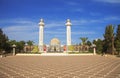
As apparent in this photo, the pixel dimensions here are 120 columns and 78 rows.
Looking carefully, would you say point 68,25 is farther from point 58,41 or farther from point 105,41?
point 105,41

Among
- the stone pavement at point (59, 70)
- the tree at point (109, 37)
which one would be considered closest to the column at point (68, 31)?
the tree at point (109, 37)

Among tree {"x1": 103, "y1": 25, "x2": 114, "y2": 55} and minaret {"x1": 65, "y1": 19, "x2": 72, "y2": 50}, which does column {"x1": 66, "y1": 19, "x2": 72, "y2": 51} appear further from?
tree {"x1": 103, "y1": 25, "x2": 114, "y2": 55}

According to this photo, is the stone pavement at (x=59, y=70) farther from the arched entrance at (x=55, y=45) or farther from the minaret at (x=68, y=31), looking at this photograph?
the arched entrance at (x=55, y=45)

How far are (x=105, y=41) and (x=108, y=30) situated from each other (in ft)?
14.8

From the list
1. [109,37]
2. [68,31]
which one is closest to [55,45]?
[68,31]

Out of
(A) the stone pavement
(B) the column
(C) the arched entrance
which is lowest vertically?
(A) the stone pavement

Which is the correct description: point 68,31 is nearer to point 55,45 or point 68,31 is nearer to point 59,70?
point 55,45

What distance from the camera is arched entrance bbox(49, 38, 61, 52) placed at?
66.7 m

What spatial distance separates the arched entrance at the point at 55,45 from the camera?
6666cm

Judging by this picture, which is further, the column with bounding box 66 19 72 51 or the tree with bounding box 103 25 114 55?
the column with bounding box 66 19 72 51

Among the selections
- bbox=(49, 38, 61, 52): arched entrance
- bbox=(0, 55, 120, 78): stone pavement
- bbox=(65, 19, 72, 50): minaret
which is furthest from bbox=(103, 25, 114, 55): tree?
bbox=(0, 55, 120, 78): stone pavement

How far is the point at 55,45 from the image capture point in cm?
6788

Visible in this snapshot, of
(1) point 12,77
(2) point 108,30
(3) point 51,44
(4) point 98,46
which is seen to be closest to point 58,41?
(3) point 51,44

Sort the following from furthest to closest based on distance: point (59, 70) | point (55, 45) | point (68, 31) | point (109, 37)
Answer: point (55, 45)
point (68, 31)
point (109, 37)
point (59, 70)
